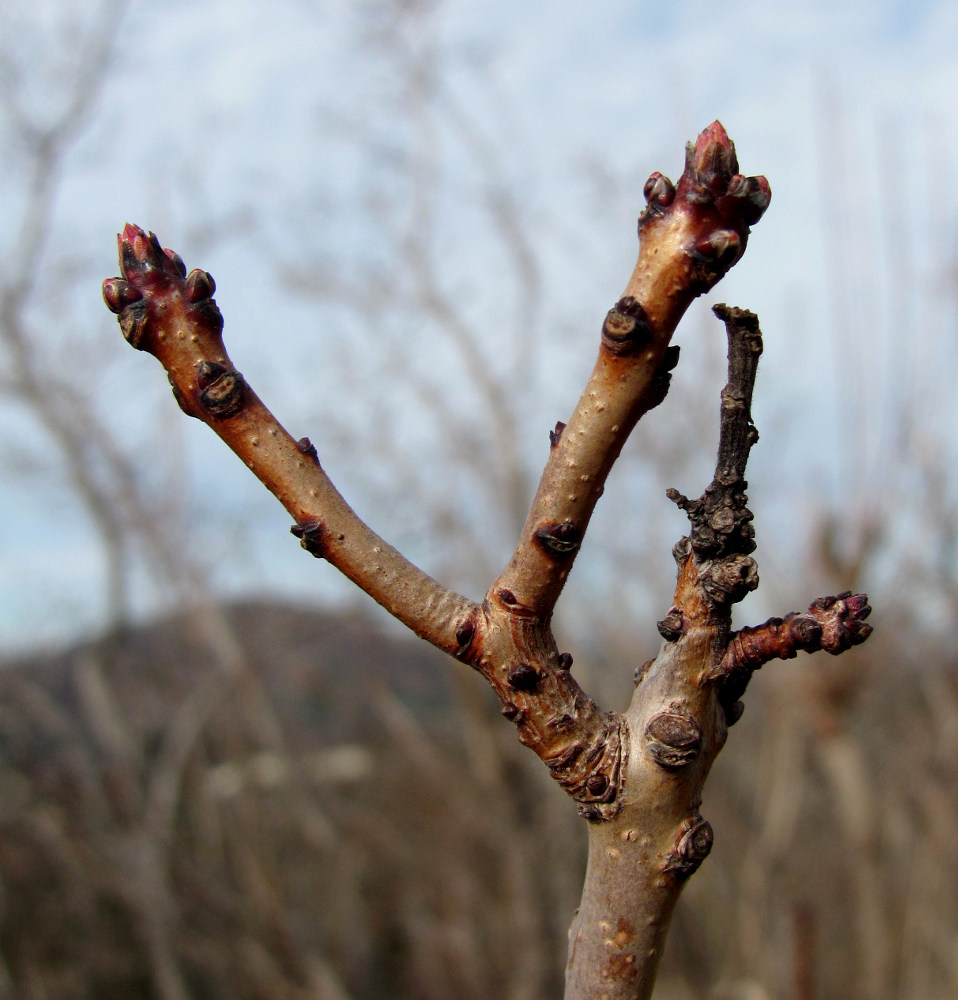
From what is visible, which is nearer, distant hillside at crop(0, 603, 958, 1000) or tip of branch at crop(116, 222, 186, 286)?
tip of branch at crop(116, 222, 186, 286)

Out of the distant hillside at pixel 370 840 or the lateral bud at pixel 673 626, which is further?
the distant hillside at pixel 370 840

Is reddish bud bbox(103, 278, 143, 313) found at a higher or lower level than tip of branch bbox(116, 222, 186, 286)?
lower

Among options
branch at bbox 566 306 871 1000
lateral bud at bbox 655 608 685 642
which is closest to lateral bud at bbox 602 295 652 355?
branch at bbox 566 306 871 1000

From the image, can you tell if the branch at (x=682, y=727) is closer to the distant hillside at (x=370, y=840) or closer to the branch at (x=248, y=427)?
the branch at (x=248, y=427)

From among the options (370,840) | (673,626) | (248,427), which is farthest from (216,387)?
(370,840)

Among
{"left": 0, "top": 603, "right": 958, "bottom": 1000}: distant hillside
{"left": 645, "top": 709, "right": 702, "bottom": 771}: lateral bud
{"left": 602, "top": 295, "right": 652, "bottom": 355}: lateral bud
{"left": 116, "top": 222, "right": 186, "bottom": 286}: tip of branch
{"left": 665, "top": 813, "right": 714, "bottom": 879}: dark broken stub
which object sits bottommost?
{"left": 665, "top": 813, "right": 714, "bottom": 879}: dark broken stub

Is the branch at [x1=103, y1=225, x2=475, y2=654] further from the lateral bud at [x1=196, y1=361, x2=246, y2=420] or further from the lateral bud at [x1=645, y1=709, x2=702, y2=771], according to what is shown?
the lateral bud at [x1=645, y1=709, x2=702, y2=771]

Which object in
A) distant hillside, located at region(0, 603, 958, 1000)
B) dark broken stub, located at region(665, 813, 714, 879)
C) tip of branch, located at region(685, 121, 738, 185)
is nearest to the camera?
tip of branch, located at region(685, 121, 738, 185)

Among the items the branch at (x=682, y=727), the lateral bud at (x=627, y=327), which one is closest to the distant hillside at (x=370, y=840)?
the branch at (x=682, y=727)
